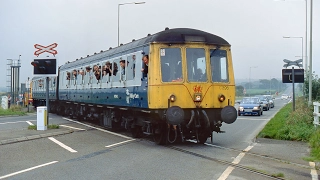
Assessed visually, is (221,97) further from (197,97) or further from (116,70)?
(116,70)

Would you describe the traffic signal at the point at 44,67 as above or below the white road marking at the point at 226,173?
above

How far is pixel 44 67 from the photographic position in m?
19.4

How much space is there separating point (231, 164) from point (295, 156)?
2590 mm

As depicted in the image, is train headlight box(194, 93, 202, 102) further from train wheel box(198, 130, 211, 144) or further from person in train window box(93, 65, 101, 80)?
person in train window box(93, 65, 101, 80)

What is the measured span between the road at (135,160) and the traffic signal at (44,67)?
171 inches

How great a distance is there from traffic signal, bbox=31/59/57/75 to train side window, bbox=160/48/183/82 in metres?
7.13

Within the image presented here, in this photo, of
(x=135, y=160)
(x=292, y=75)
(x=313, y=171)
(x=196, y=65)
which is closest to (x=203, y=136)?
(x=196, y=65)

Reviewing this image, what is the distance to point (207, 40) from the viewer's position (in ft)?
47.1

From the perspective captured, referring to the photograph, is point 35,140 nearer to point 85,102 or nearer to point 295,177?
point 85,102

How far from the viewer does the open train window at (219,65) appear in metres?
14.3

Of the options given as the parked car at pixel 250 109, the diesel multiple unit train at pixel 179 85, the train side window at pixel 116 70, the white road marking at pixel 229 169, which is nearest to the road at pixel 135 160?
the white road marking at pixel 229 169

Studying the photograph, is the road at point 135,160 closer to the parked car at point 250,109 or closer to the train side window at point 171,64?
the train side window at point 171,64

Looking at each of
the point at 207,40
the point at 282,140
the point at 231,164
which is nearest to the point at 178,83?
the point at 207,40

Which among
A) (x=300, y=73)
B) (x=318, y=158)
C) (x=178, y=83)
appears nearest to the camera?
(x=318, y=158)
